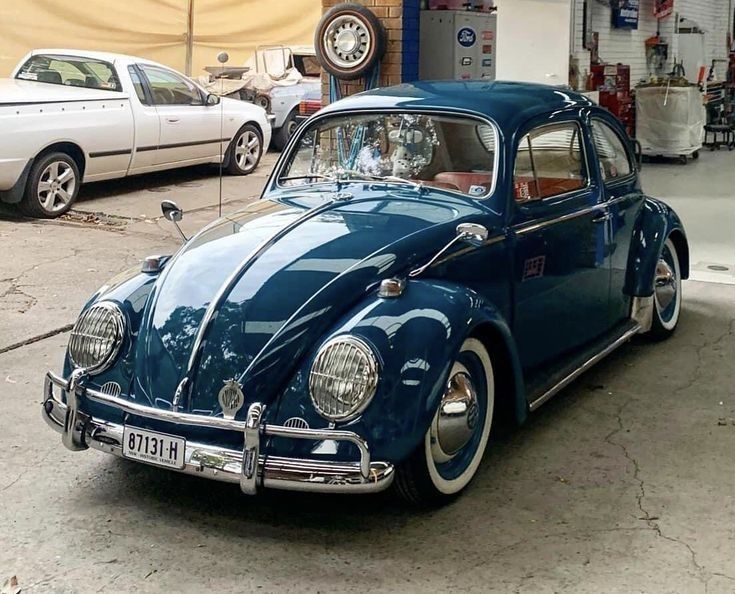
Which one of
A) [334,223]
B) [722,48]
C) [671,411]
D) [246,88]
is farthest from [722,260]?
[722,48]

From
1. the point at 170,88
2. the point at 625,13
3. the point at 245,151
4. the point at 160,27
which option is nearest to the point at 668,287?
the point at 170,88

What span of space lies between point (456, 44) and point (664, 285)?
3.60m

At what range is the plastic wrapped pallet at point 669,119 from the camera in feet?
46.9

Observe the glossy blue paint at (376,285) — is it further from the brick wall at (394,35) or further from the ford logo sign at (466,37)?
the ford logo sign at (466,37)

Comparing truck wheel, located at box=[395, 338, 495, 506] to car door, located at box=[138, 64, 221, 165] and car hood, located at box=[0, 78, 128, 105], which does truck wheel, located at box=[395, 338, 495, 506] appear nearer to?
car hood, located at box=[0, 78, 128, 105]

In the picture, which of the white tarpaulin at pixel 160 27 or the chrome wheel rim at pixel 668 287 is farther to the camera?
the white tarpaulin at pixel 160 27

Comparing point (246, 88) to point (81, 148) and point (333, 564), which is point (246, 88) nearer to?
point (81, 148)

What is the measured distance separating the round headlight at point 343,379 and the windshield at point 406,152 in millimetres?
1294

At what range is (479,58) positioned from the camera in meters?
9.04

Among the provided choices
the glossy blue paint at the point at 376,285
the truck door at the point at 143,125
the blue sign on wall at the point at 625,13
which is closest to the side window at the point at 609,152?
the glossy blue paint at the point at 376,285

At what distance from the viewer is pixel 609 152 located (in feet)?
18.4

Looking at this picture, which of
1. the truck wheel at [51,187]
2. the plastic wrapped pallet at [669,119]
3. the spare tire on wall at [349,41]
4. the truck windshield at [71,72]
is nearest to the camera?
the spare tire on wall at [349,41]

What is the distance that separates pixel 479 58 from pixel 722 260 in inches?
107

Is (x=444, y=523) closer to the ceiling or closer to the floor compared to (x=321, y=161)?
closer to the floor
